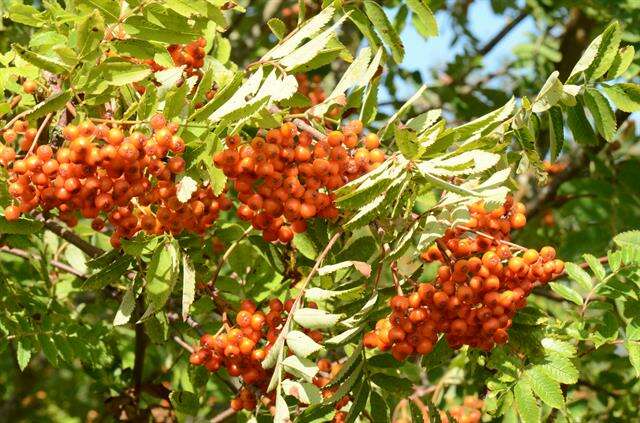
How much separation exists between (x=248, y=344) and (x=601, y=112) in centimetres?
128

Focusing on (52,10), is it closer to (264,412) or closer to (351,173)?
(351,173)

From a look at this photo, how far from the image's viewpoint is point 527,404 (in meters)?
2.51

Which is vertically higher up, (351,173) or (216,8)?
(216,8)

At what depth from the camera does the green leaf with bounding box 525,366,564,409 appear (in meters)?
2.47

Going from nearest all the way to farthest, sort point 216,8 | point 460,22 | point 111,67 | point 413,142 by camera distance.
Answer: point 413,142, point 111,67, point 216,8, point 460,22

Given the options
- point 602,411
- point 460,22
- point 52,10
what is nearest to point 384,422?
point 52,10

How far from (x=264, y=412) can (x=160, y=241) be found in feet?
2.24

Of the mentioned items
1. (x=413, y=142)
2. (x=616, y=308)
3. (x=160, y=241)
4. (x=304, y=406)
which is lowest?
(x=616, y=308)

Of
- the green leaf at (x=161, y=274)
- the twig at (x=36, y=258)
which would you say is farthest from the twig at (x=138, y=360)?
the green leaf at (x=161, y=274)

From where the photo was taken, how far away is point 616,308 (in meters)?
3.91

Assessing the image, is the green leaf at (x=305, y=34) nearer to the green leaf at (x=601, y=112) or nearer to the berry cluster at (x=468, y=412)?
the green leaf at (x=601, y=112)

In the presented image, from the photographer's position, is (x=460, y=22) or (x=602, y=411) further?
(x=460, y=22)

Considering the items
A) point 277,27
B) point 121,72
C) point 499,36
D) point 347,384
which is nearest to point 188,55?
point 277,27

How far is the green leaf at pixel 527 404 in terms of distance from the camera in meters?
2.50
